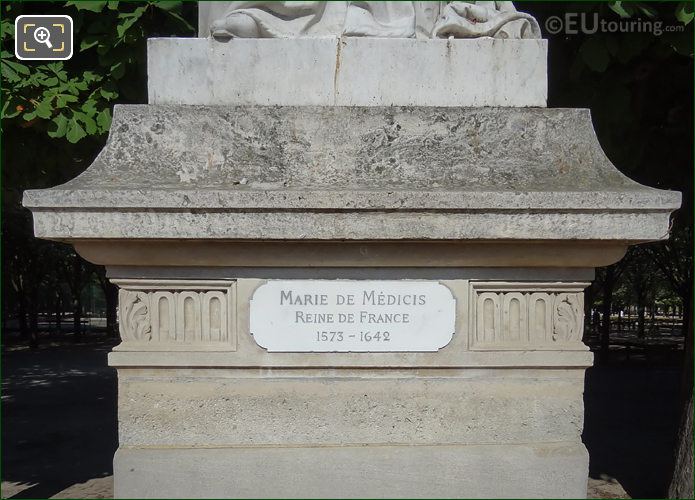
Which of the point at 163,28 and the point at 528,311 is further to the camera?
the point at 163,28

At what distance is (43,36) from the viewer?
4.60m

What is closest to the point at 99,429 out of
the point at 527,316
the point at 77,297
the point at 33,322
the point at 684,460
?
the point at 684,460

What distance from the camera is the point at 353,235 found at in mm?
2375

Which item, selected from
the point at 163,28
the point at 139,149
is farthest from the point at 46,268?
the point at 139,149

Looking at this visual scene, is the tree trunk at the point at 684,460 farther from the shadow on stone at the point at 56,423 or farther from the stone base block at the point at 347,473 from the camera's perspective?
the shadow on stone at the point at 56,423

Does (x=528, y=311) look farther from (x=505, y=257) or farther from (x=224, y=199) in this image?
(x=224, y=199)

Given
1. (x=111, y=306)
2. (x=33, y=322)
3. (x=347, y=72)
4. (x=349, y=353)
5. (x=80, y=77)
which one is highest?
(x=80, y=77)

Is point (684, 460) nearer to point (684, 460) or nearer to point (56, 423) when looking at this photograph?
point (684, 460)

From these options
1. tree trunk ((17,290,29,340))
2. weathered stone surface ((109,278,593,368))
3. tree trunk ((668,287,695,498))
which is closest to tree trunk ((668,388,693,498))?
tree trunk ((668,287,695,498))

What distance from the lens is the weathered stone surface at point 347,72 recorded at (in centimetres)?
264

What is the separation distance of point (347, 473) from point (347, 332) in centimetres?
51

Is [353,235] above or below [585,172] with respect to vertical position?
below

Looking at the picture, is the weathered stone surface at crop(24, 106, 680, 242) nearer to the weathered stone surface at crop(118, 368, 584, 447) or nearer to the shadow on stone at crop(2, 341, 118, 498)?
the weathered stone surface at crop(118, 368, 584, 447)

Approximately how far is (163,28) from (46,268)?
1941 centimetres
